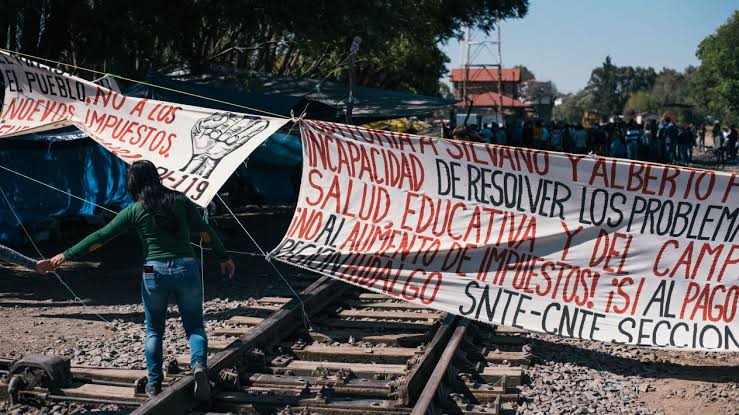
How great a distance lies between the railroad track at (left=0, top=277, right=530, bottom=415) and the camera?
6.64 meters

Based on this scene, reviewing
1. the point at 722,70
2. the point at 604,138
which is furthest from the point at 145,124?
the point at 722,70

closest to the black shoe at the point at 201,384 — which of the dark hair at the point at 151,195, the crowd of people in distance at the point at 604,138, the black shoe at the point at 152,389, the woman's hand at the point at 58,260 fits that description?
the black shoe at the point at 152,389

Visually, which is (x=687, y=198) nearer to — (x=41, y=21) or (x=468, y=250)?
(x=468, y=250)

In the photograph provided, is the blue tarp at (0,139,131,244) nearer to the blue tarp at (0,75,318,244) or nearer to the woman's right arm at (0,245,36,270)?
the blue tarp at (0,75,318,244)

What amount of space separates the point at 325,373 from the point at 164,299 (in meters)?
1.56

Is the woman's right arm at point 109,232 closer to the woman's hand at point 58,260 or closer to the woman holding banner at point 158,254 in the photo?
the woman holding banner at point 158,254

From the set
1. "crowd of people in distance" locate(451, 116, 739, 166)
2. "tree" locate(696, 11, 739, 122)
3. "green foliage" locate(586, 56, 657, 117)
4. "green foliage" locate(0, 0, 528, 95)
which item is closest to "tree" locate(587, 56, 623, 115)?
"green foliage" locate(586, 56, 657, 117)

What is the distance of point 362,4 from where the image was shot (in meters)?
18.5

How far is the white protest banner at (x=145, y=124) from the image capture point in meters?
8.60

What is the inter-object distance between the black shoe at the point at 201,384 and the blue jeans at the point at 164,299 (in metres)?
0.09

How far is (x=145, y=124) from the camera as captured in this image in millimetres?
9336

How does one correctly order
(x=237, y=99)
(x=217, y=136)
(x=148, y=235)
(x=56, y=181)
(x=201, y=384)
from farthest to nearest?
(x=237, y=99) → (x=56, y=181) → (x=217, y=136) → (x=148, y=235) → (x=201, y=384)

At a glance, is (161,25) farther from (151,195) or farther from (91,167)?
(151,195)

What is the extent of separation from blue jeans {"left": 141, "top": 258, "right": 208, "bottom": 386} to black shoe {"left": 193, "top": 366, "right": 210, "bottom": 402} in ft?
0.30
